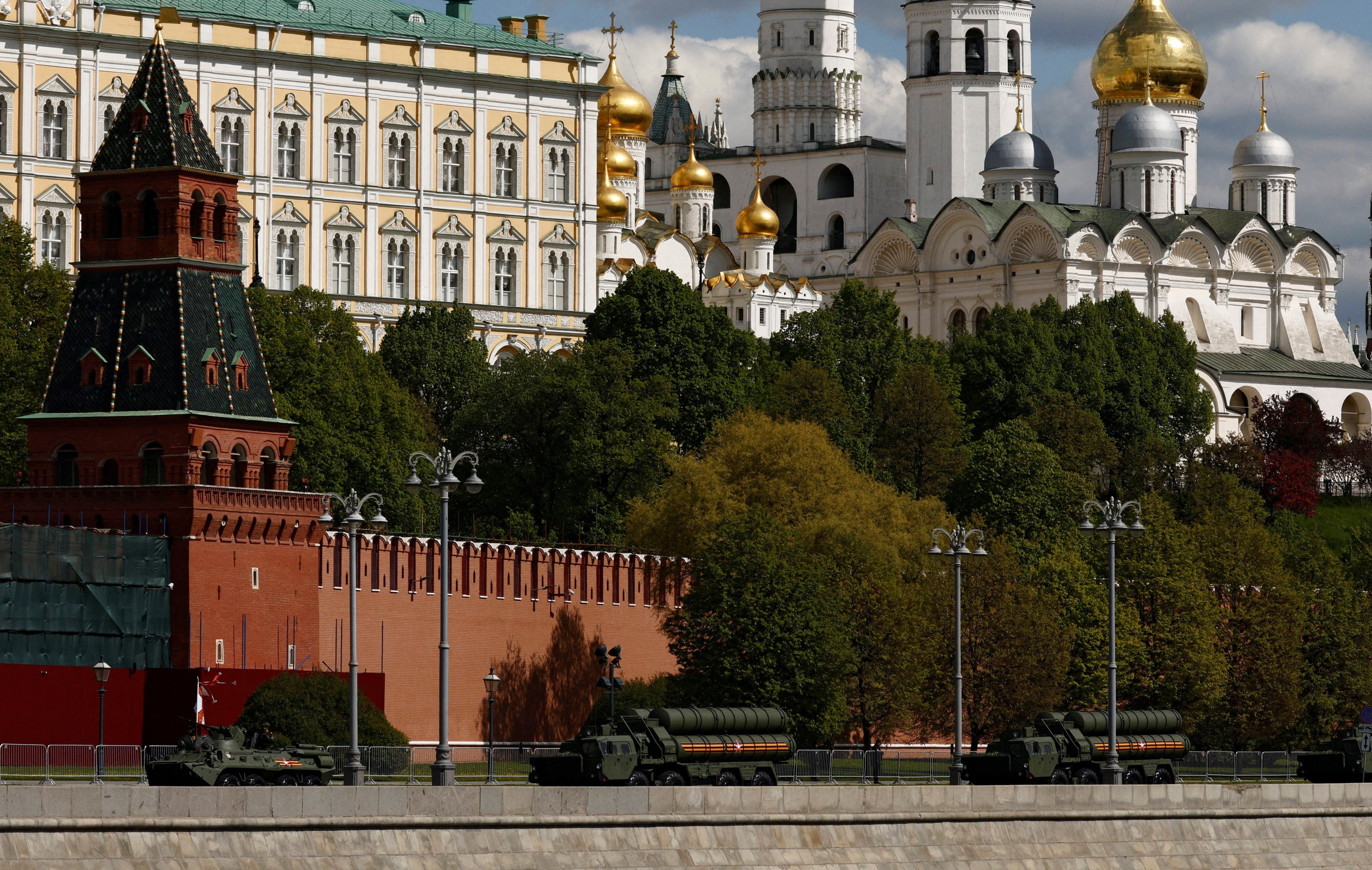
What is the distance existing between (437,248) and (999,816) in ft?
208

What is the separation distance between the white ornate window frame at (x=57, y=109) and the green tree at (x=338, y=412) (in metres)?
19.2

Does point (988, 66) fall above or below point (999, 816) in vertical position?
above

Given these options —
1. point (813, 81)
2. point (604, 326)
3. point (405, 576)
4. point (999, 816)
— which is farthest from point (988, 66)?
point (999, 816)

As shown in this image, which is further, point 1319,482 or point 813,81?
point 813,81

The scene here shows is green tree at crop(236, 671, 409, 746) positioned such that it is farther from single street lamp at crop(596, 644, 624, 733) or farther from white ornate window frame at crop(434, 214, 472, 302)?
white ornate window frame at crop(434, 214, 472, 302)

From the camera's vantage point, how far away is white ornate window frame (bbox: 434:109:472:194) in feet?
364

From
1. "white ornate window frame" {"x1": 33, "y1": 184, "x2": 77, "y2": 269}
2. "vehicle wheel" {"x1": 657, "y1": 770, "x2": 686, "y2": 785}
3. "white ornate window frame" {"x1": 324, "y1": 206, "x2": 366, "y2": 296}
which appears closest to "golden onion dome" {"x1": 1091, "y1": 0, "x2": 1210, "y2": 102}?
"white ornate window frame" {"x1": 324, "y1": 206, "x2": 366, "y2": 296}

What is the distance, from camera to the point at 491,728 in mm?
52594

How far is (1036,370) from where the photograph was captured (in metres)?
109

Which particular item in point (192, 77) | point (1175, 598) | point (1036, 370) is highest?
point (192, 77)

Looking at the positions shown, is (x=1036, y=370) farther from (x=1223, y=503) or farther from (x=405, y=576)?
(x=405, y=576)

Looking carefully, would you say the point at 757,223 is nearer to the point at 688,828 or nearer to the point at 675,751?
the point at 675,751

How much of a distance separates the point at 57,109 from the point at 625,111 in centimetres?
4215

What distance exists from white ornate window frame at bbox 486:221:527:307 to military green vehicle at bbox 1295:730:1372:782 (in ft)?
181
